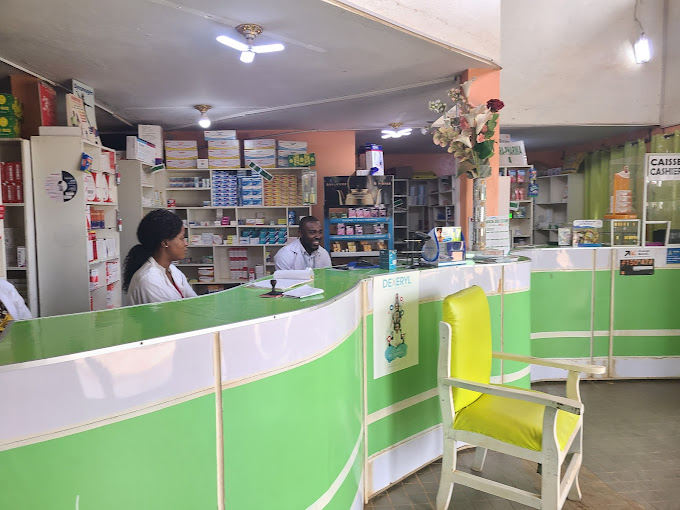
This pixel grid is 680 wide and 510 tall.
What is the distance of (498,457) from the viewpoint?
11.3ft

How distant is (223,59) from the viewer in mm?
4406

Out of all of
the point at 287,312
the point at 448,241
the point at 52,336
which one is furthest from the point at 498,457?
the point at 52,336

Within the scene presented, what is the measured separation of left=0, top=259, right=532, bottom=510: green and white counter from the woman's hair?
646 mm

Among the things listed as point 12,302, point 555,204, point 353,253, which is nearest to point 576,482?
point 12,302

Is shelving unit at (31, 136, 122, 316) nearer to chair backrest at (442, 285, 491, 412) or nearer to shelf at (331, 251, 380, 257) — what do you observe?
shelf at (331, 251, 380, 257)

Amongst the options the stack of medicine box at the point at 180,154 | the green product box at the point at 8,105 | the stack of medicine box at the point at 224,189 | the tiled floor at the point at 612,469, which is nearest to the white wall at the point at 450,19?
the green product box at the point at 8,105

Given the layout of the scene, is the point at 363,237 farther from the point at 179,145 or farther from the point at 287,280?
the point at 287,280

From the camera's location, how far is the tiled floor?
286cm

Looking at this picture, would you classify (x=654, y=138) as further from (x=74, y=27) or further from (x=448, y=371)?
(x=74, y=27)

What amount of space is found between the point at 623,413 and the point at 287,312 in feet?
11.4

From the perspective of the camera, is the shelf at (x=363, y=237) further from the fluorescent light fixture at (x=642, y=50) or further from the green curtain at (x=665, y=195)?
the fluorescent light fixture at (x=642, y=50)

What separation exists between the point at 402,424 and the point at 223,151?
5005 millimetres

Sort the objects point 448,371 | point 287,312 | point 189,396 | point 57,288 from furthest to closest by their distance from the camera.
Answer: point 57,288, point 448,371, point 287,312, point 189,396

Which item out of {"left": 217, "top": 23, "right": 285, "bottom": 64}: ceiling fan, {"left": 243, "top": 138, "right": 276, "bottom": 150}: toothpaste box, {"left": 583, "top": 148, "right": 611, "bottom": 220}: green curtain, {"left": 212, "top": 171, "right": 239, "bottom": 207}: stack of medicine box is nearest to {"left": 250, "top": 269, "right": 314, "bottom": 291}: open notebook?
{"left": 217, "top": 23, "right": 285, "bottom": 64}: ceiling fan
